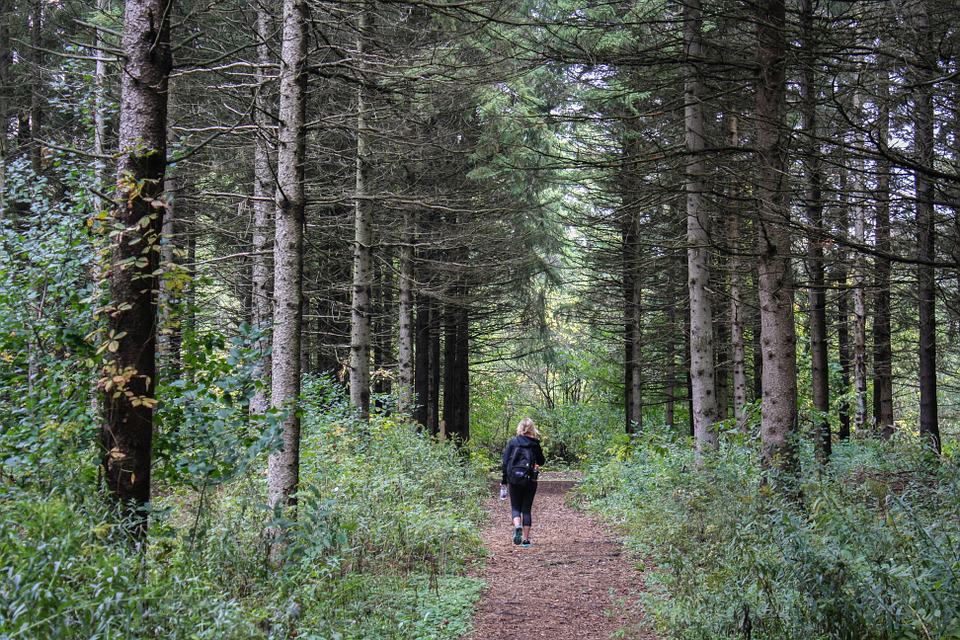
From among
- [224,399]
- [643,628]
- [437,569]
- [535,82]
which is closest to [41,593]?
[224,399]

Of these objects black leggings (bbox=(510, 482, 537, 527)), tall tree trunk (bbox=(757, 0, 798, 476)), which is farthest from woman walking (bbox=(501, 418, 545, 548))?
tall tree trunk (bbox=(757, 0, 798, 476))

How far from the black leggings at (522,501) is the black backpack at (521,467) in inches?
3.1

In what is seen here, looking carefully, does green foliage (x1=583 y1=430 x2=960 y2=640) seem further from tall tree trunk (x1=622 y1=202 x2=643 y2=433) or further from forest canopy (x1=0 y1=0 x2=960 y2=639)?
tall tree trunk (x1=622 y1=202 x2=643 y2=433)

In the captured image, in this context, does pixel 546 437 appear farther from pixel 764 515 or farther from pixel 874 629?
pixel 874 629

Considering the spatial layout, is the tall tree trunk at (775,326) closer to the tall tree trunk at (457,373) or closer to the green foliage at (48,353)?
the green foliage at (48,353)

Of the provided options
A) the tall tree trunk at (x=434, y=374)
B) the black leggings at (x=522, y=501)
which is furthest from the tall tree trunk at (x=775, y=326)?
the tall tree trunk at (x=434, y=374)

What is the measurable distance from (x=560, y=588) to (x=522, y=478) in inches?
119

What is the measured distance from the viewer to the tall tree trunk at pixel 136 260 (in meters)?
4.96

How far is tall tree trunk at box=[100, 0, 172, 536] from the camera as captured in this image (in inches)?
195

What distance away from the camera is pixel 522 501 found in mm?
10664

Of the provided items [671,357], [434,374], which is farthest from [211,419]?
[671,357]

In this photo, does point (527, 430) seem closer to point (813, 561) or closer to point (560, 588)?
point (560, 588)

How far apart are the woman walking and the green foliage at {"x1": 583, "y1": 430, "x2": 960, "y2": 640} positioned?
2131 millimetres

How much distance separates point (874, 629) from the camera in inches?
170
